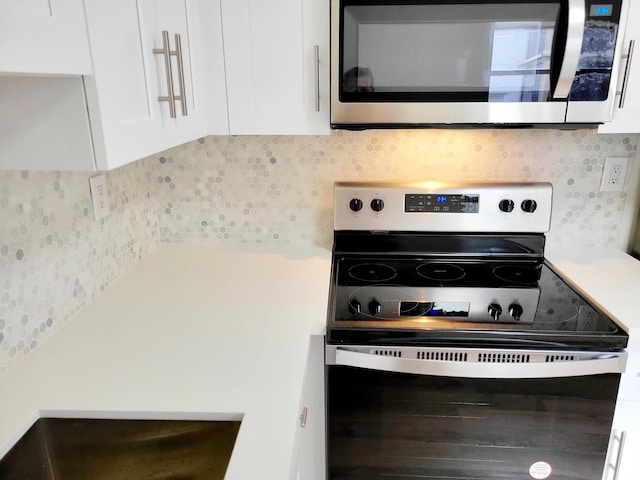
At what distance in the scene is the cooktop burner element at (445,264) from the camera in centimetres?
126

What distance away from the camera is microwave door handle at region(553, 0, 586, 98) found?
1137 mm

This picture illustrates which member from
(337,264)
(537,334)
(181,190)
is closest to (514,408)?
(537,334)

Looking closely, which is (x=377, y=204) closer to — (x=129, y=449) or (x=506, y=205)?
(x=506, y=205)

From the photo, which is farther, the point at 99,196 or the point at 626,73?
the point at 99,196

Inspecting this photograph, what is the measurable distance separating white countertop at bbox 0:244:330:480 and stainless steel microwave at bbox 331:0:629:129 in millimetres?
550

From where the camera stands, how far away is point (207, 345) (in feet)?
3.64

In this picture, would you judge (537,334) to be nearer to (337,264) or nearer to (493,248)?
(493,248)

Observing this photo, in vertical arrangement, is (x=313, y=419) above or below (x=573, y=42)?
below

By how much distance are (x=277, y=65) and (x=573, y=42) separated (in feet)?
2.39

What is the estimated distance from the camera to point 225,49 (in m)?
1.30

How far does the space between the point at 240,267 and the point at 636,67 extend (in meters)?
→ 1.24

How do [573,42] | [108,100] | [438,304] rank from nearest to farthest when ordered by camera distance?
[108,100], [573,42], [438,304]

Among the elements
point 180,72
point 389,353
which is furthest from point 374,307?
point 180,72

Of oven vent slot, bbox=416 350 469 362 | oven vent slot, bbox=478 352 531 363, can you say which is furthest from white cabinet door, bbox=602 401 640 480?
oven vent slot, bbox=416 350 469 362
